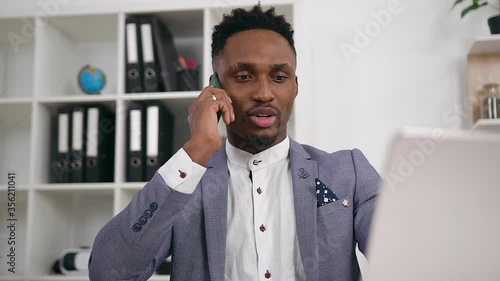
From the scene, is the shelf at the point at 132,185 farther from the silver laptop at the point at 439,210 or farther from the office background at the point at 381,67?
the silver laptop at the point at 439,210

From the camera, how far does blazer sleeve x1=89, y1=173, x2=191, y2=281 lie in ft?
3.78

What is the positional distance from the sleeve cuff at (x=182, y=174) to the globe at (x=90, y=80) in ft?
5.02

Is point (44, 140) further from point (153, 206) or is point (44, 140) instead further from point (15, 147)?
point (153, 206)

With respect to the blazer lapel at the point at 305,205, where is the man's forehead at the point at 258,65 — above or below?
above

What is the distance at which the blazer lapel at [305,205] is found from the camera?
1.24 metres

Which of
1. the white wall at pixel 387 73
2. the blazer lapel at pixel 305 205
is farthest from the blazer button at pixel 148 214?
the white wall at pixel 387 73

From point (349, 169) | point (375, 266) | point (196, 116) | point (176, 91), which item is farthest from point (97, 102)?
point (375, 266)

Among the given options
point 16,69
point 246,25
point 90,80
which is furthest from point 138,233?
point 16,69

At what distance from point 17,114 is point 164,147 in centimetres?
76

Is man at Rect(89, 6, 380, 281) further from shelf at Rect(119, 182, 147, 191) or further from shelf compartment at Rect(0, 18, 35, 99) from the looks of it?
shelf compartment at Rect(0, 18, 35, 99)

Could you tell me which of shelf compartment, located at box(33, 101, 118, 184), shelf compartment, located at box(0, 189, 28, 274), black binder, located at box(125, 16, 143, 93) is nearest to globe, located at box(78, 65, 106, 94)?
shelf compartment, located at box(33, 101, 118, 184)

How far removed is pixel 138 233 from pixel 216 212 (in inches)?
8.5

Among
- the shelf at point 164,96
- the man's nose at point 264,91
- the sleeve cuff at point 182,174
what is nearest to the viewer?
the sleeve cuff at point 182,174

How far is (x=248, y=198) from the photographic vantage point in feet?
4.59
